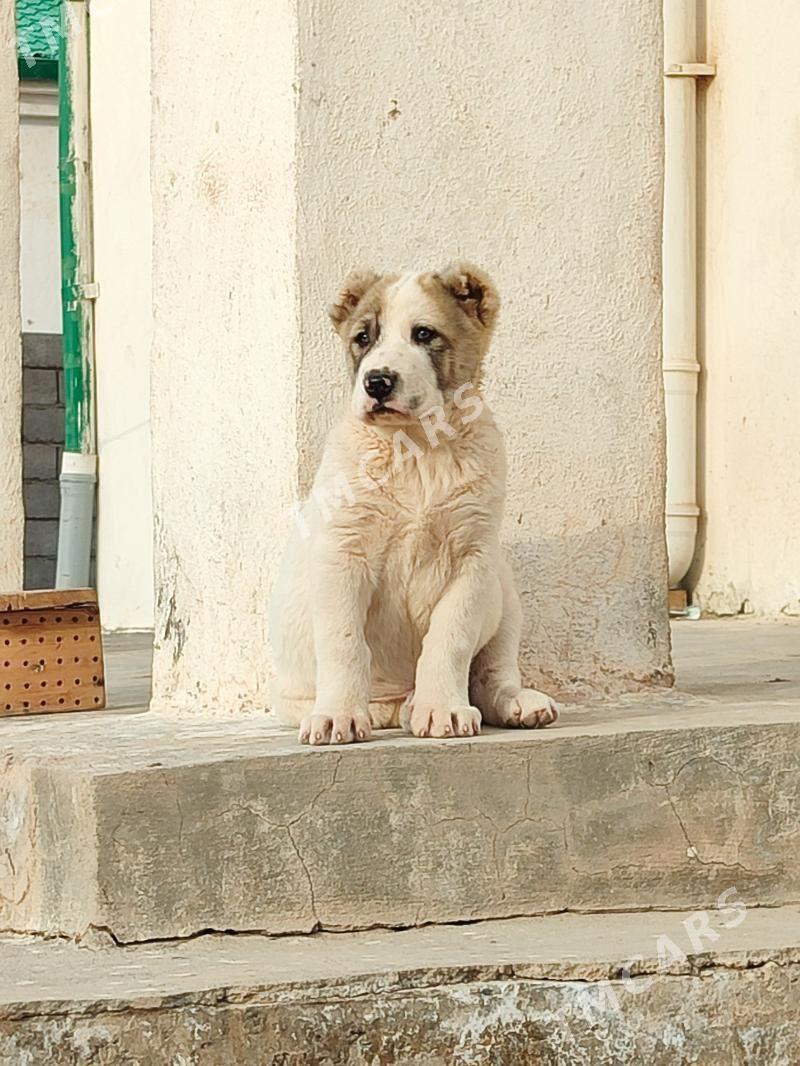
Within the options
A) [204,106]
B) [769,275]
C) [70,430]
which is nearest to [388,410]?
[204,106]

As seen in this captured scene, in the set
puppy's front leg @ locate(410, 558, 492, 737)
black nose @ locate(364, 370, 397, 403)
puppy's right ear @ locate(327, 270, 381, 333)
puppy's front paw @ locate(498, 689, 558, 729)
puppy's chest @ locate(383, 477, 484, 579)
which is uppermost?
puppy's right ear @ locate(327, 270, 381, 333)

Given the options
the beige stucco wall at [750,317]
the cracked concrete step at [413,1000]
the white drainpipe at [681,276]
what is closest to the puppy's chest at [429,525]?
the cracked concrete step at [413,1000]

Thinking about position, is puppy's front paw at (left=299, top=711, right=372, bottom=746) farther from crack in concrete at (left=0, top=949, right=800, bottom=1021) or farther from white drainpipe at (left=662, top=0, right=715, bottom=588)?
white drainpipe at (left=662, top=0, right=715, bottom=588)

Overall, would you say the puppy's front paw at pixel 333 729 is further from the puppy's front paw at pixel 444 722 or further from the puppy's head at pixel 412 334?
the puppy's head at pixel 412 334

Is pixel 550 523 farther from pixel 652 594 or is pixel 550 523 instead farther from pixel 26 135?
pixel 26 135

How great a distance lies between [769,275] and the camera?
852 centimetres

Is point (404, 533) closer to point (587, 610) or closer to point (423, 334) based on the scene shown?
point (423, 334)

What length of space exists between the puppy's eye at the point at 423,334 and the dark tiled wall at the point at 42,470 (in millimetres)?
8272

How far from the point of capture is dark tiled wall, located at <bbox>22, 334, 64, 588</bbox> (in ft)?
39.4

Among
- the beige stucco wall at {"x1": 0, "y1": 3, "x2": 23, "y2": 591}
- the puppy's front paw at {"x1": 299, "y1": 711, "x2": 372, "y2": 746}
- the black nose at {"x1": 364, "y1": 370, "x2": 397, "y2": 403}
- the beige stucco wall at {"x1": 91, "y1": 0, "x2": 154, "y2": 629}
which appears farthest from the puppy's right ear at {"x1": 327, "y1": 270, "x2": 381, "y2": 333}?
the beige stucco wall at {"x1": 91, "y1": 0, "x2": 154, "y2": 629}

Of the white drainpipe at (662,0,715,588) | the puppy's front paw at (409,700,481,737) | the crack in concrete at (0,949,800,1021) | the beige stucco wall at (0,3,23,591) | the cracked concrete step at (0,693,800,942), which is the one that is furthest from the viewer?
the white drainpipe at (662,0,715,588)

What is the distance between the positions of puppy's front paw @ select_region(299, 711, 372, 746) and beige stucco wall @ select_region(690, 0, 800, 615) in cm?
470

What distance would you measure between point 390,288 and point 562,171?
2.68 feet

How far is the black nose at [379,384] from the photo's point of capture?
3883mm
